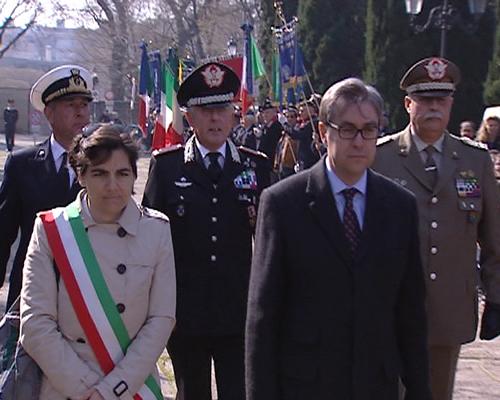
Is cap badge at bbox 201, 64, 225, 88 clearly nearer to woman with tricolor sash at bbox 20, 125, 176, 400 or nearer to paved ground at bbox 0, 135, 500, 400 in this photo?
woman with tricolor sash at bbox 20, 125, 176, 400

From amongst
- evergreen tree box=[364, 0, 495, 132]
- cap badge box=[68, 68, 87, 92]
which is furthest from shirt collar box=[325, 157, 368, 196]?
evergreen tree box=[364, 0, 495, 132]

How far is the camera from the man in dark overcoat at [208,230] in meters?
4.65

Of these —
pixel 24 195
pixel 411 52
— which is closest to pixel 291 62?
pixel 411 52

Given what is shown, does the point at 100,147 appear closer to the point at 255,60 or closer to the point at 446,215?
the point at 446,215

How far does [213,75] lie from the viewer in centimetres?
481

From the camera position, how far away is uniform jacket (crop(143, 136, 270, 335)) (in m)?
4.64

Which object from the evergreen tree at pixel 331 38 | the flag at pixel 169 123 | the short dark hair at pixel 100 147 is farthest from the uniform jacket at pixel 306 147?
the evergreen tree at pixel 331 38

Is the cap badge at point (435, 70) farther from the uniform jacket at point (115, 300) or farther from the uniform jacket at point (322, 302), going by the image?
the uniform jacket at point (115, 300)

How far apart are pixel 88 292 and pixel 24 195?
1144 mm

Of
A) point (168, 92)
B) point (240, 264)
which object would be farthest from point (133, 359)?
point (168, 92)

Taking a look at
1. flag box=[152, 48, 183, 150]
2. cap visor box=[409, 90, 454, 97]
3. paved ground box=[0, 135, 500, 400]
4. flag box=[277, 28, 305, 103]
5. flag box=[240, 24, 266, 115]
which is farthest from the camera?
flag box=[277, 28, 305, 103]

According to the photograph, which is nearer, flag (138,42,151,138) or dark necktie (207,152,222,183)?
dark necktie (207,152,222,183)

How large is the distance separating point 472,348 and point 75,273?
534cm

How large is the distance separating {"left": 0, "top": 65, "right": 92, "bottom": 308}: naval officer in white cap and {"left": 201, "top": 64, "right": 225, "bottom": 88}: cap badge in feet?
1.91
